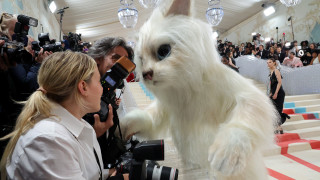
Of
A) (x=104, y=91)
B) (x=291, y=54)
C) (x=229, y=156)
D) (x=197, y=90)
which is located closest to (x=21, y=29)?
(x=104, y=91)

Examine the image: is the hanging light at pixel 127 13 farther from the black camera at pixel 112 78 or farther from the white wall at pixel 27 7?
the black camera at pixel 112 78

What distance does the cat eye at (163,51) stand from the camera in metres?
1.01

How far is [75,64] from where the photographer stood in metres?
0.91

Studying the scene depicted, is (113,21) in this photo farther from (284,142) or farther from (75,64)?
(75,64)

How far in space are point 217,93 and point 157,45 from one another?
0.35 metres

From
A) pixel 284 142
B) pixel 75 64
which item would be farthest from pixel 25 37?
pixel 284 142

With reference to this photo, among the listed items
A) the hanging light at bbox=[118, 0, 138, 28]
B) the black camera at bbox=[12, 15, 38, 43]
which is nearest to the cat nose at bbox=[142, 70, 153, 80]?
the black camera at bbox=[12, 15, 38, 43]

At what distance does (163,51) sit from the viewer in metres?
1.02

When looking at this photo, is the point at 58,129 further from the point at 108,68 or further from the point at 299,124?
the point at 299,124

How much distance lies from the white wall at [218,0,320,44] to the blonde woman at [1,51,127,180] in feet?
35.0

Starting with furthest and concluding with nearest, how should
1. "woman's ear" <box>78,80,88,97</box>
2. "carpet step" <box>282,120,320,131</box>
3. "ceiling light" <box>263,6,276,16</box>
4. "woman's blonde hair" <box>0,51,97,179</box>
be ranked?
"ceiling light" <box>263,6,276,16</box>, "carpet step" <box>282,120,320,131</box>, "woman's ear" <box>78,80,88,97</box>, "woman's blonde hair" <box>0,51,97,179</box>

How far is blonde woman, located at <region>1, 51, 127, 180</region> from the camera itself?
71 centimetres

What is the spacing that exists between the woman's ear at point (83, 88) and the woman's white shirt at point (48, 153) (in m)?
0.13

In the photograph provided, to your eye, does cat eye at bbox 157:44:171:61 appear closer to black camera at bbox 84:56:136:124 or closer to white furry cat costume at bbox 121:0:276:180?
white furry cat costume at bbox 121:0:276:180
